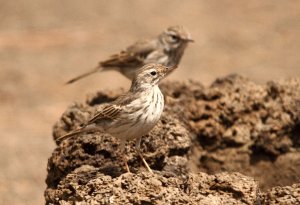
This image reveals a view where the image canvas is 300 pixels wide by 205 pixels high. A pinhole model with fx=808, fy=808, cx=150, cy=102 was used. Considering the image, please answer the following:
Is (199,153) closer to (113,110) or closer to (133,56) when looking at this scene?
(113,110)

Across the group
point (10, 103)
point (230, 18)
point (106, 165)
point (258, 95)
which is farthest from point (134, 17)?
point (106, 165)

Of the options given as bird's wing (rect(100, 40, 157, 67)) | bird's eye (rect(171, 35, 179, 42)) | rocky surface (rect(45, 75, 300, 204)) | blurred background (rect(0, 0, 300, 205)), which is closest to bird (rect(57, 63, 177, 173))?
rocky surface (rect(45, 75, 300, 204))

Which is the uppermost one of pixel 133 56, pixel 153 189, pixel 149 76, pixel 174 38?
pixel 174 38

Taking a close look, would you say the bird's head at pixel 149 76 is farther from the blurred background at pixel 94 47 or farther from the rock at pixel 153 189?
the blurred background at pixel 94 47

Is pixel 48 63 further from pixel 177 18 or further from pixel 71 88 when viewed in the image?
pixel 177 18

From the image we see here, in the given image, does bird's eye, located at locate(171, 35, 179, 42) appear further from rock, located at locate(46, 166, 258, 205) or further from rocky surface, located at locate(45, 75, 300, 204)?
rock, located at locate(46, 166, 258, 205)

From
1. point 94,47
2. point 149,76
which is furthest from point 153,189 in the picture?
point 94,47
